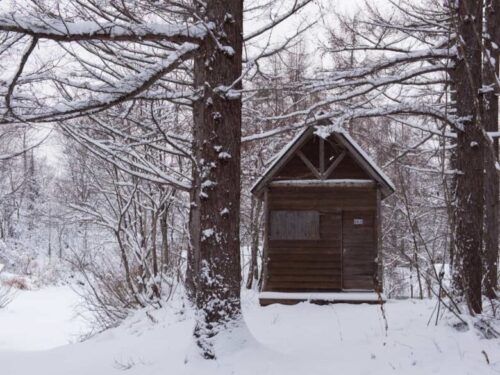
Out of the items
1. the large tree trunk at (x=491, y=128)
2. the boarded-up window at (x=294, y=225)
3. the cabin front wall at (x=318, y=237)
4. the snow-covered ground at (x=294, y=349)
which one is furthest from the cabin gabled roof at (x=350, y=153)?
the snow-covered ground at (x=294, y=349)

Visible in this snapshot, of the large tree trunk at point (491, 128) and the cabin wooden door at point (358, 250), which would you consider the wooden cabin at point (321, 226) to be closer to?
the cabin wooden door at point (358, 250)

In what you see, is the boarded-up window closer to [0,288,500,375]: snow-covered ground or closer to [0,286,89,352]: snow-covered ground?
[0,288,500,375]: snow-covered ground

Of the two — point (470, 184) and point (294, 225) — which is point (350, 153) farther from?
point (470, 184)

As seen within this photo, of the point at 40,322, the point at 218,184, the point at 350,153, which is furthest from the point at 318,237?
the point at 40,322

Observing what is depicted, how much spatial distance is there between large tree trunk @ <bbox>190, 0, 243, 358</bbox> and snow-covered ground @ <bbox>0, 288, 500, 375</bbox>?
1.42 feet

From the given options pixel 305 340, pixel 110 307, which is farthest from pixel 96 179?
pixel 305 340

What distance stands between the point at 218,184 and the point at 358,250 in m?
7.85

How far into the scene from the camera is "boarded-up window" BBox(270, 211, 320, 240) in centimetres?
1297

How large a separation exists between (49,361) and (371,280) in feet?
26.0

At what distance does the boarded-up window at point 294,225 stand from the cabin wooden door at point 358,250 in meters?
0.79

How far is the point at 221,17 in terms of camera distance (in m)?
6.19

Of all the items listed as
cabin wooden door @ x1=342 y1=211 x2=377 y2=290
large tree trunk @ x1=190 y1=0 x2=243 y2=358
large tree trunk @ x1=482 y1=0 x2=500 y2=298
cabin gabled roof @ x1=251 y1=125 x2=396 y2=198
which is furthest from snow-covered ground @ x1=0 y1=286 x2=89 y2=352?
large tree trunk @ x1=482 y1=0 x2=500 y2=298

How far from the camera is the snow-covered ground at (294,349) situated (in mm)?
5624

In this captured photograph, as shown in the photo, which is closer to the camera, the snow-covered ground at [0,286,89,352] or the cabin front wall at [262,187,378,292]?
the cabin front wall at [262,187,378,292]
